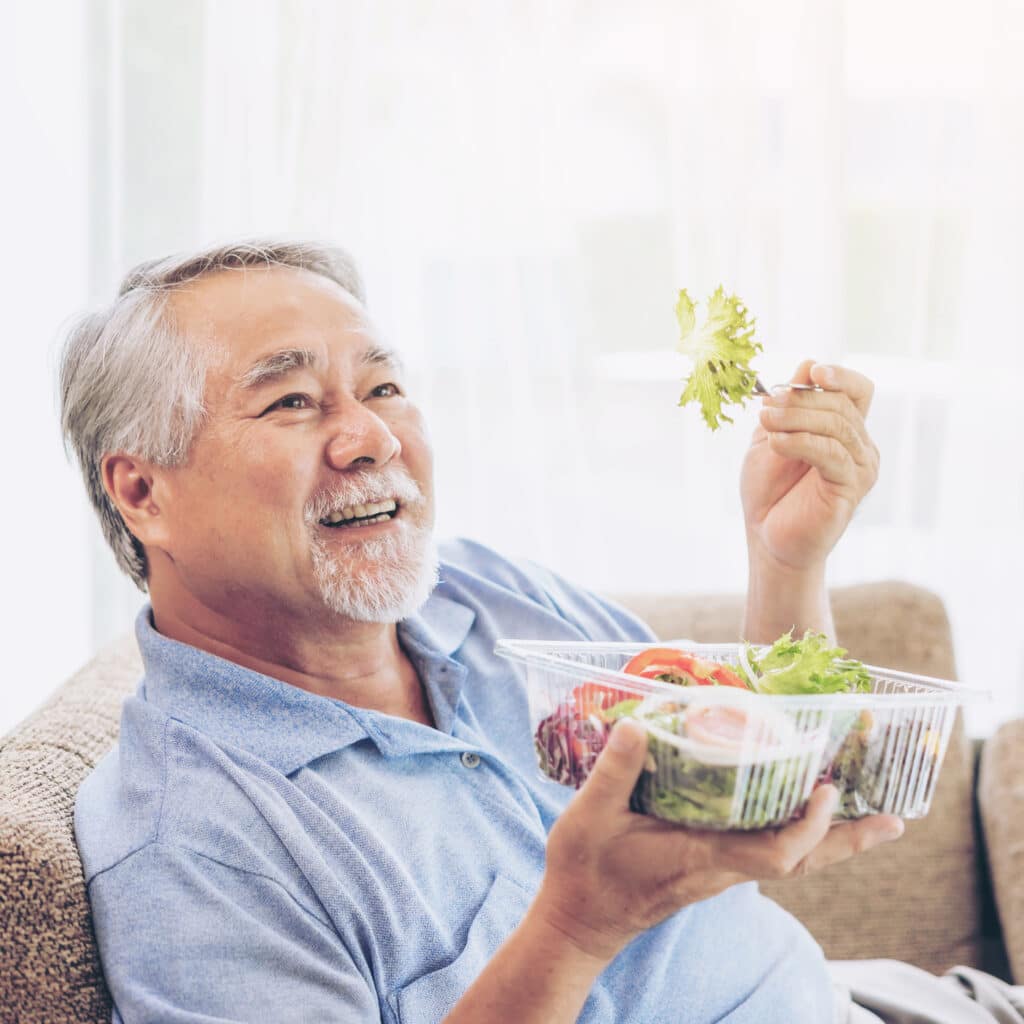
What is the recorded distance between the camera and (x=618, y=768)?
905 millimetres

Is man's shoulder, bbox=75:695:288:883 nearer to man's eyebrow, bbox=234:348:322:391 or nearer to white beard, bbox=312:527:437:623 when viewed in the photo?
white beard, bbox=312:527:437:623

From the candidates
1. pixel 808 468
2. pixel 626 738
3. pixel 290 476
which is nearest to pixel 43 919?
pixel 290 476

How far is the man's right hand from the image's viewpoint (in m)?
0.92

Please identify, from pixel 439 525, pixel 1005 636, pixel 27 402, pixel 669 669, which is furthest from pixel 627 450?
pixel 669 669

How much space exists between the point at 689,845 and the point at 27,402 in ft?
7.06

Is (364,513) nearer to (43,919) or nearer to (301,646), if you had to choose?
(301,646)

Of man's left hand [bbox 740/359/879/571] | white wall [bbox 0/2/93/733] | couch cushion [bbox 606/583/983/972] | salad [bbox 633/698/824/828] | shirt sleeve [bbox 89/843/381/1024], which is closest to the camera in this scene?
salad [bbox 633/698/824/828]

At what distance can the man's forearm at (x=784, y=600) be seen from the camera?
158cm

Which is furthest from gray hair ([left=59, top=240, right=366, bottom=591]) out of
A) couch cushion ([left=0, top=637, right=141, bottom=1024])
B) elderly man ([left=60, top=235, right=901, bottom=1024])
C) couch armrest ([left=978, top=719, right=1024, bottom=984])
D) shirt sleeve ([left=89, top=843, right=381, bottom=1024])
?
couch armrest ([left=978, top=719, right=1024, bottom=984])

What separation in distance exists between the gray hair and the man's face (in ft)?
0.08

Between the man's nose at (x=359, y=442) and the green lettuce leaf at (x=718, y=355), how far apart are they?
382 millimetres

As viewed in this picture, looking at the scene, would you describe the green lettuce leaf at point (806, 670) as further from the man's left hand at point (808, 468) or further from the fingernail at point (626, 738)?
the man's left hand at point (808, 468)

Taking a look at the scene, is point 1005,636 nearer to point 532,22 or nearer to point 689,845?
point 532,22

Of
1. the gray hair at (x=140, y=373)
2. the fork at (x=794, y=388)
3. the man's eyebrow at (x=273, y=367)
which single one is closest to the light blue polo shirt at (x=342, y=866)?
the gray hair at (x=140, y=373)
